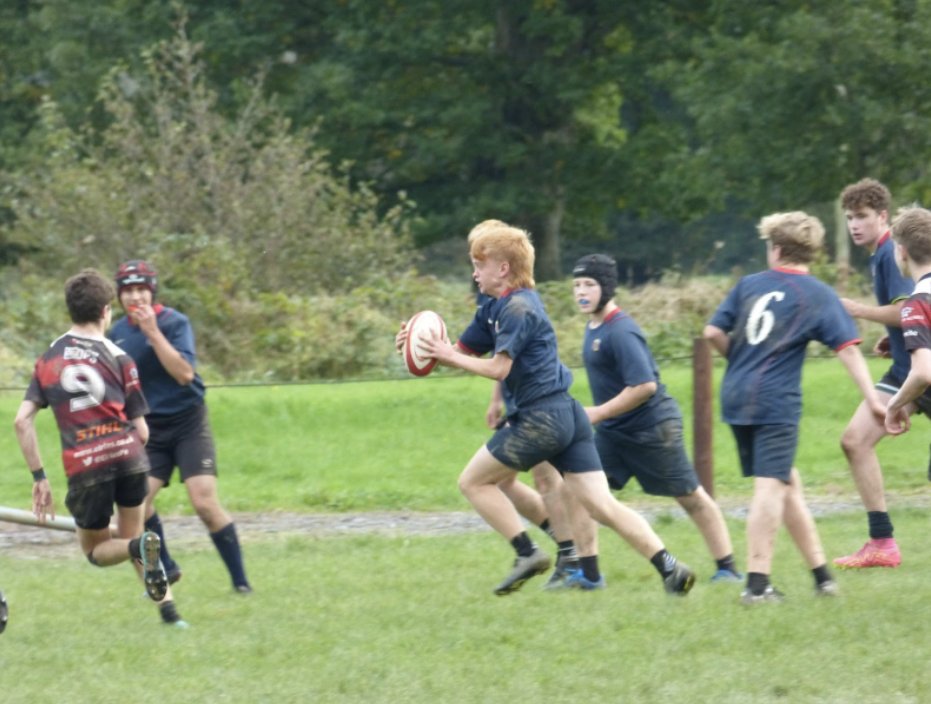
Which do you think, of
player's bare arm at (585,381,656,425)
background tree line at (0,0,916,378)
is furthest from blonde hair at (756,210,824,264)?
background tree line at (0,0,916,378)

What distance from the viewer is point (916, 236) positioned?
7.35m

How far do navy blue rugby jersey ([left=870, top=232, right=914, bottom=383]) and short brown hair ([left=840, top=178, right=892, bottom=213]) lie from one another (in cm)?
19

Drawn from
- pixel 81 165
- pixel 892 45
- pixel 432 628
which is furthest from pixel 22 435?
pixel 892 45

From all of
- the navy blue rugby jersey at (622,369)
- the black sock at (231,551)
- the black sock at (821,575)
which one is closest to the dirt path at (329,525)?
the black sock at (231,551)

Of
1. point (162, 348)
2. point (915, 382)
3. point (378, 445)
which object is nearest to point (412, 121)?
point (378, 445)

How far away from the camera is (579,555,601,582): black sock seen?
8523 mm

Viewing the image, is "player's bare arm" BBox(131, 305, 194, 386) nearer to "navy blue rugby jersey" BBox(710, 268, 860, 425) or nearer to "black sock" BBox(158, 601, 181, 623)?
"black sock" BBox(158, 601, 181, 623)

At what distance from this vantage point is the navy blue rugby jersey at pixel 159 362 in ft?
28.7

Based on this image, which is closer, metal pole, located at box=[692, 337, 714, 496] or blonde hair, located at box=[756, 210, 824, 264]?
blonde hair, located at box=[756, 210, 824, 264]

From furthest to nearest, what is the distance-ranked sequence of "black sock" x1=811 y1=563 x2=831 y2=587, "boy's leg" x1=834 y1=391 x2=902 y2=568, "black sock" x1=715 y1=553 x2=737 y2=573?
"boy's leg" x1=834 y1=391 x2=902 y2=568 < "black sock" x1=715 y1=553 x2=737 y2=573 < "black sock" x1=811 y1=563 x2=831 y2=587

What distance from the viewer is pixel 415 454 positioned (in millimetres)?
14617

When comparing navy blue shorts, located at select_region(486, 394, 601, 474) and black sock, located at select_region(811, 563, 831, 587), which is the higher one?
navy blue shorts, located at select_region(486, 394, 601, 474)

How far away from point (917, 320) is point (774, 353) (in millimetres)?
652

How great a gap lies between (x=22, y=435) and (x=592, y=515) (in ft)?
8.70
